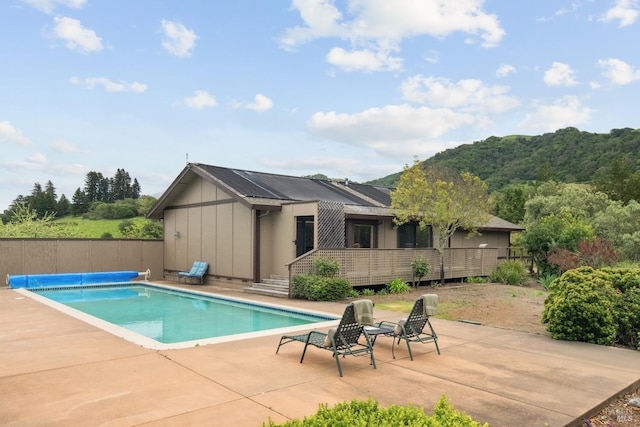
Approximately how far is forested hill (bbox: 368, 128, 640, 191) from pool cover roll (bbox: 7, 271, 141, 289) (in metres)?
26.5

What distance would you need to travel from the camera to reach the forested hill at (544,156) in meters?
43.3

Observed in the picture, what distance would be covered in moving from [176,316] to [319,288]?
4022 millimetres

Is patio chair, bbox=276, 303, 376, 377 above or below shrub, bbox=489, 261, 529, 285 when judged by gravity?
above

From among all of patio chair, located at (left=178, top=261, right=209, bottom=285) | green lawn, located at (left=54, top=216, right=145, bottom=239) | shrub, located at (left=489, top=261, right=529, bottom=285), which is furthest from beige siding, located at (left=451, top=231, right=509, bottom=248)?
green lawn, located at (left=54, top=216, right=145, bottom=239)

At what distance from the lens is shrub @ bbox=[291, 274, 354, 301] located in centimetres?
1363

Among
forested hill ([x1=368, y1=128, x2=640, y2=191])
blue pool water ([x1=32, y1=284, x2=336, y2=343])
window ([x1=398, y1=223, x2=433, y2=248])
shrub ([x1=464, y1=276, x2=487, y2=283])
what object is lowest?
blue pool water ([x1=32, y1=284, x2=336, y2=343])

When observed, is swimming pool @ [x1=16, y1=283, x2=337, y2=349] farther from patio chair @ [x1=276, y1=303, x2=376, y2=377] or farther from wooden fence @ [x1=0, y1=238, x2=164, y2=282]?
patio chair @ [x1=276, y1=303, x2=376, y2=377]

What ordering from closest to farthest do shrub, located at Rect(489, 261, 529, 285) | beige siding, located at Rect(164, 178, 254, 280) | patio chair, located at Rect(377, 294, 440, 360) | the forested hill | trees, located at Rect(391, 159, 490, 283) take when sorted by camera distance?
Result: patio chair, located at Rect(377, 294, 440, 360) < trees, located at Rect(391, 159, 490, 283) < beige siding, located at Rect(164, 178, 254, 280) < shrub, located at Rect(489, 261, 529, 285) < the forested hill

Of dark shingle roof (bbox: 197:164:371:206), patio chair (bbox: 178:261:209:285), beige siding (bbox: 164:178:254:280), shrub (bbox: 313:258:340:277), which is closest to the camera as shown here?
shrub (bbox: 313:258:340:277)

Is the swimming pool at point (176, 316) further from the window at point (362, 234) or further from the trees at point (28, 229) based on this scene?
the trees at point (28, 229)

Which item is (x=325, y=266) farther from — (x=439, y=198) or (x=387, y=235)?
(x=387, y=235)

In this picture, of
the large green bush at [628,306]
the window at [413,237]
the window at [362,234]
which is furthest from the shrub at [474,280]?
the large green bush at [628,306]

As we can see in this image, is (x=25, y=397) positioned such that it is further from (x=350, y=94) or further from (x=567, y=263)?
(x=350, y=94)

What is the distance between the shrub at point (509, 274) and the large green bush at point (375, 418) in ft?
56.5
